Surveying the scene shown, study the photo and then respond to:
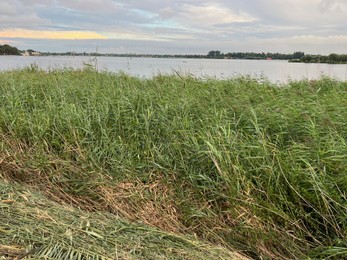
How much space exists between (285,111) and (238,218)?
5.77 feet

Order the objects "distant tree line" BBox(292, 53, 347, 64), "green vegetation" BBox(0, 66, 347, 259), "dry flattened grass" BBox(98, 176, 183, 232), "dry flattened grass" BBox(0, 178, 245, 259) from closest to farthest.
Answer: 1. "dry flattened grass" BBox(0, 178, 245, 259)
2. "green vegetation" BBox(0, 66, 347, 259)
3. "dry flattened grass" BBox(98, 176, 183, 232)
4. "distant tree line" BBox(292, 53, 347, 64)

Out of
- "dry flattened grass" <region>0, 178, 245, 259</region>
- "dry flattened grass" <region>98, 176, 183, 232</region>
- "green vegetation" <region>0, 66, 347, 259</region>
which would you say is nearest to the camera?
"dry flattened grass" <region>0, 178, 245, 259</region>

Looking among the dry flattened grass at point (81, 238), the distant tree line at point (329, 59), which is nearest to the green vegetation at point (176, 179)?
the dry flattened grass at point (81, 238)

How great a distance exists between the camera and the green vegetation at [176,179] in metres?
2.30

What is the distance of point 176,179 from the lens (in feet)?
10.6

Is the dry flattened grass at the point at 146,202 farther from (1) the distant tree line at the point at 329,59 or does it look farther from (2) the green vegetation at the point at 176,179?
(1) the distant tree line at the point at 329,59

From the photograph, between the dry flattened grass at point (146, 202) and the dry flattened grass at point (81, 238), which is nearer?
the dry flattened grass at point (81, 238)

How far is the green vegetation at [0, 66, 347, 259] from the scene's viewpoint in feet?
7.55

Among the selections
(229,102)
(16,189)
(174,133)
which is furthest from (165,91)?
(16,189)

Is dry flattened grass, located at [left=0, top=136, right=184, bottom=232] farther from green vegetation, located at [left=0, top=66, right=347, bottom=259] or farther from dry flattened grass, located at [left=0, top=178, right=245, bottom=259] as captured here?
dry flattened grass, located at [left=0, top=178, right=245, bottom=259]

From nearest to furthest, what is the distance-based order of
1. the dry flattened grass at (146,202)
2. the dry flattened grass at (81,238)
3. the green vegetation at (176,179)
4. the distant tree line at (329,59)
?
the dry flattened grass at (81,238) < the green vegetation at (176,179) < the dry flattened grass at (146,202) < the distant tree line at (329,59)

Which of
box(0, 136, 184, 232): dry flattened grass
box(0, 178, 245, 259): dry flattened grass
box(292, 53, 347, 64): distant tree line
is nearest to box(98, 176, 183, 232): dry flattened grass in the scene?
box(0, 136, 184, 232): dry flattened grass

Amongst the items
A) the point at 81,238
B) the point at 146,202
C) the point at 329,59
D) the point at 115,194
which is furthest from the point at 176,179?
the point at 329,59

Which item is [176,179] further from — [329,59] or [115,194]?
[329,59]
